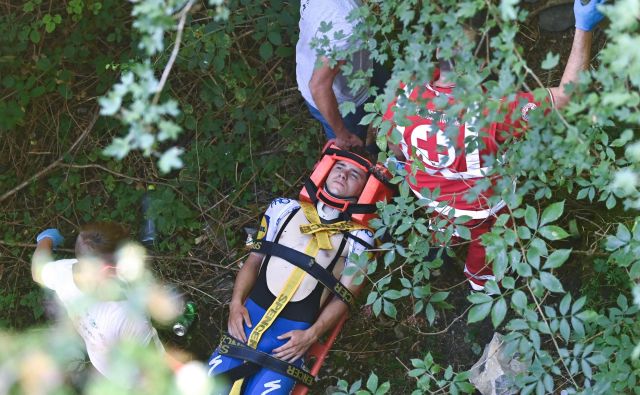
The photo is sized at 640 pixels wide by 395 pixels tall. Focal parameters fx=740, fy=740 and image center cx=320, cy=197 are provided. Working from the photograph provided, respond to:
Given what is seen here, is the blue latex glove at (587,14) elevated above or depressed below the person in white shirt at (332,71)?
above

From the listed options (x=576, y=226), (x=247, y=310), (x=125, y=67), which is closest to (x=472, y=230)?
(x=576, y=226)

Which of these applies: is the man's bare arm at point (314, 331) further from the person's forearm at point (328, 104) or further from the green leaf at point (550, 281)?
the green leaf at point (550, 281)

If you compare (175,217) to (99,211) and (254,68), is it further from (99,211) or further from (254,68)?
(254,68)

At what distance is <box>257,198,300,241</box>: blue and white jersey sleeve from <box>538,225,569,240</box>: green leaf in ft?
5.08

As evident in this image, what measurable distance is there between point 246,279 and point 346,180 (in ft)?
2.44

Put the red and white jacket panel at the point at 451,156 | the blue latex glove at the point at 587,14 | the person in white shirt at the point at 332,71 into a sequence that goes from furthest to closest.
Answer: the person in white shirt at the point at 332,71 < the red and white jacket panel at the point at 451,156 < the blue latex glove at the point at 587,14

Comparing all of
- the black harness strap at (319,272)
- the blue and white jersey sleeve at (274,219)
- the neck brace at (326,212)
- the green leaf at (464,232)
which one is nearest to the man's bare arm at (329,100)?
the neck brace at (326,212)

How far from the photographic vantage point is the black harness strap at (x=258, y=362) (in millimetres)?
3609

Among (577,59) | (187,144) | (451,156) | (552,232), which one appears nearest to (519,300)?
(552,232)

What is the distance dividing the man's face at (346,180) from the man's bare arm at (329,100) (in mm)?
147

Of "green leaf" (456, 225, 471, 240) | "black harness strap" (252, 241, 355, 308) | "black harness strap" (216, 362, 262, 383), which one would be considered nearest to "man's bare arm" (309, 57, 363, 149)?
"black harness strap" (252, 241, 355, 308)

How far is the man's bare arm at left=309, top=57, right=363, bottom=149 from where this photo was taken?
127 inches

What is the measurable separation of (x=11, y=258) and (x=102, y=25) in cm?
161

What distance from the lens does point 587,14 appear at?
2740 millimetres
